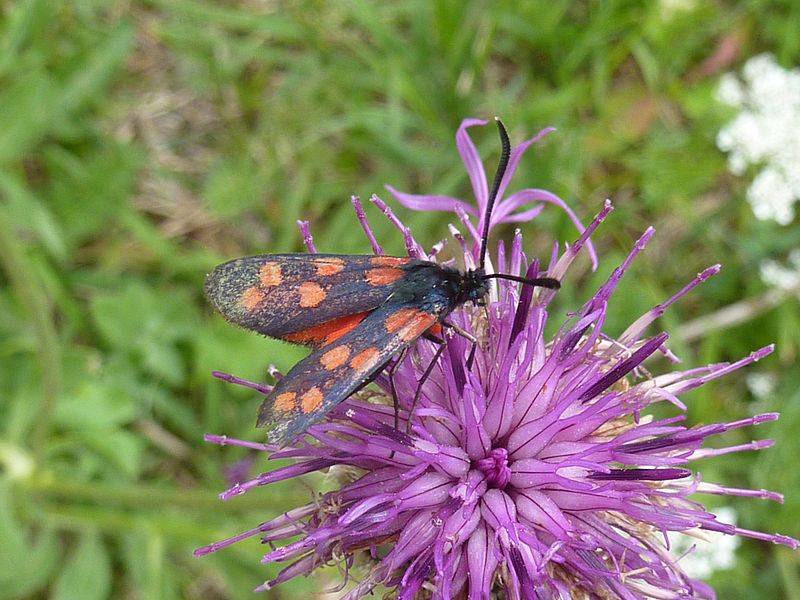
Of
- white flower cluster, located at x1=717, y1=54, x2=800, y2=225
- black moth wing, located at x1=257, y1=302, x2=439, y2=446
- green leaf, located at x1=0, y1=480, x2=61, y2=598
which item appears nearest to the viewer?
black moth wing, located at x1=257, y1=302, x2=439, y2=446

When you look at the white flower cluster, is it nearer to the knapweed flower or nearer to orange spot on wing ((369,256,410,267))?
the knapweed flower

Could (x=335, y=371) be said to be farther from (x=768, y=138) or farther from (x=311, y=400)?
(x=768, y=138)

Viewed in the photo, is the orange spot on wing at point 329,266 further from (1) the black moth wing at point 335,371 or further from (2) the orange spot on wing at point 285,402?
(2) the orange spot on wing at point 285,402

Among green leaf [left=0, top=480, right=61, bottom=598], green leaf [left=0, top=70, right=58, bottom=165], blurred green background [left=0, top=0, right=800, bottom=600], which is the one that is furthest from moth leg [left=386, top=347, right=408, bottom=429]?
green leaf [left=0, top=70, right=58, bottom=165]

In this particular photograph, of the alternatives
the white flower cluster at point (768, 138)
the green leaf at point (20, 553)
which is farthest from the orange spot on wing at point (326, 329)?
the white flower cluster at point (768, 138)

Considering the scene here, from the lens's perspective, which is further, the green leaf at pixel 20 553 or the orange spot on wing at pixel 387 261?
the green leaf at pixel 20 553

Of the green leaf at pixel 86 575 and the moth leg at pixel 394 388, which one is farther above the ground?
the moth leg at pixel 394 388
